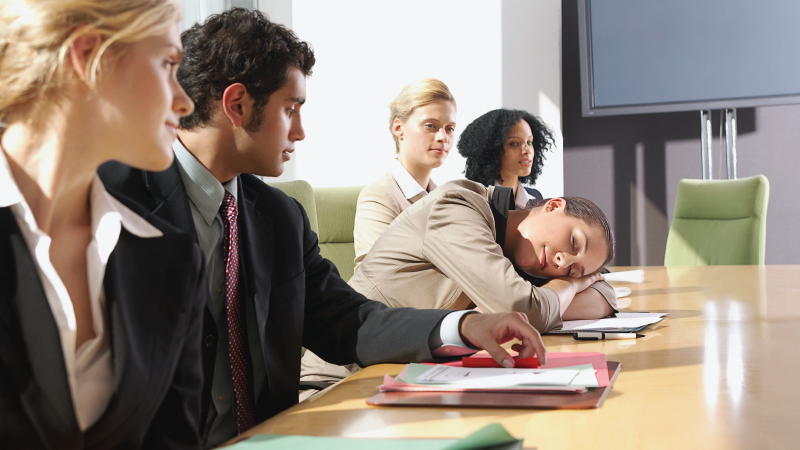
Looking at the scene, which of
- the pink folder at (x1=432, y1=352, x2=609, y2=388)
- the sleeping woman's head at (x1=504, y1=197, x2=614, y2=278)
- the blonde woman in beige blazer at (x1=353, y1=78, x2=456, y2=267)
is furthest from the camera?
the blonde woman in beige blazer at (x1=353, y1=78, x2=456, y2=267)

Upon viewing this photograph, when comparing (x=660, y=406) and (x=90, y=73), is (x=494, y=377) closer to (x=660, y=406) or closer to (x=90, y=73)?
(x=660, y=406)

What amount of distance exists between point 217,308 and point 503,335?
19.3 inches

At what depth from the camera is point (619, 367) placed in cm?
113

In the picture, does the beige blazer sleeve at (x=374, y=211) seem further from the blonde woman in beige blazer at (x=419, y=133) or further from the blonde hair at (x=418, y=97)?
the blonde hair at (x=418, y=97)

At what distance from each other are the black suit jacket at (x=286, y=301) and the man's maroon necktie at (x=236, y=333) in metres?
0.02

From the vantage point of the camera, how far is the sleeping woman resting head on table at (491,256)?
1.55 m

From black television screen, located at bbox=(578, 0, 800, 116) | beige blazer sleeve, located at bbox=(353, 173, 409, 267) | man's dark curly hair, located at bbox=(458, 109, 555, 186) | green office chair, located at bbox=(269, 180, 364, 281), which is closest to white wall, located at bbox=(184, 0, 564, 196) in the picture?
black television screen, located at bbox=(578, 0, 800, 116)

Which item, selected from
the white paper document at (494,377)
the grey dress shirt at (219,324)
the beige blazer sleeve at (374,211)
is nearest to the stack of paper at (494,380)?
the white paper document at (494,377)

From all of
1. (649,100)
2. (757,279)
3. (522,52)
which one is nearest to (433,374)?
(757,279)

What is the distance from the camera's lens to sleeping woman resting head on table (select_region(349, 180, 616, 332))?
1.55 metres

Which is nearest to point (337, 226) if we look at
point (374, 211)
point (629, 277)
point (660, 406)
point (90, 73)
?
point (374, 211)

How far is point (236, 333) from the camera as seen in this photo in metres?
1.19

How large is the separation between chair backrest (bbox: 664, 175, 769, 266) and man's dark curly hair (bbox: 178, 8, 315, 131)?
10.5 ft

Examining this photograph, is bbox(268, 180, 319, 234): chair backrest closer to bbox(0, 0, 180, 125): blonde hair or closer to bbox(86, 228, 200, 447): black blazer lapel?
bbox(86, 228, 200, 447): black blazer lapel
